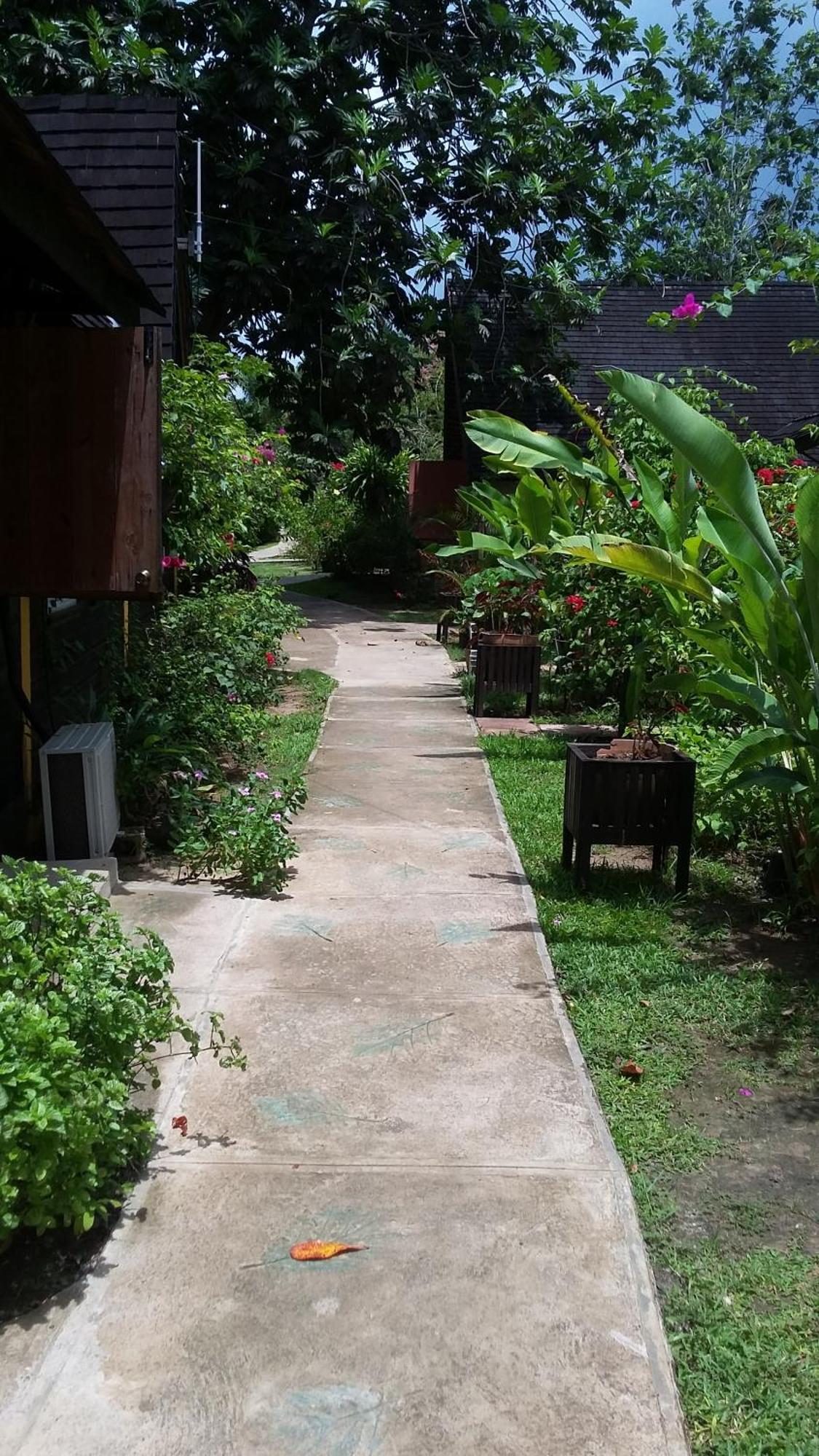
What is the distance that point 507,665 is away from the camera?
11.7 meters

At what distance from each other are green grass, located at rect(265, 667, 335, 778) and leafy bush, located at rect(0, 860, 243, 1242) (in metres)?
3.77

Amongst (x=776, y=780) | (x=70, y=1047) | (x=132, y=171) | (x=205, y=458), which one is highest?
(x=132, y=171)

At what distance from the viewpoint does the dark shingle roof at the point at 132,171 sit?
8.12m

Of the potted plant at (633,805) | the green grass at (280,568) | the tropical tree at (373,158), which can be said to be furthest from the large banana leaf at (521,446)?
the green grass at (280,568)

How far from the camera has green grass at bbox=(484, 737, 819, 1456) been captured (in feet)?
8.82

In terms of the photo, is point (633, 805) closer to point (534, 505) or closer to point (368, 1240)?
point (534, 505)

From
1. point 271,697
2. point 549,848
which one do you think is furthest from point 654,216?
point 549,848

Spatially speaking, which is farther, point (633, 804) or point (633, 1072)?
point (633, 804)

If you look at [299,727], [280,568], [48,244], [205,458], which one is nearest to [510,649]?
[299,727]

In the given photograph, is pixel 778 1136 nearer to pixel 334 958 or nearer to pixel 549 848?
pixel 334 958

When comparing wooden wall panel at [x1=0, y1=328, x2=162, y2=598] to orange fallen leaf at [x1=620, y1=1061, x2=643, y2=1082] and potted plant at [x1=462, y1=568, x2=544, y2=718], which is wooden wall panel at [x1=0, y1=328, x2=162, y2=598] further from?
potted plant at [x1=462, y1=568, x2=544, y2=718]

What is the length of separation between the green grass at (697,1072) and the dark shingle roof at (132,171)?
14.3 ft

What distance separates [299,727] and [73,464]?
17.3 ft

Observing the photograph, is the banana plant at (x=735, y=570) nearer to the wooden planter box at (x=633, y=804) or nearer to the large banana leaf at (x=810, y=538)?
the large banana leaf at (x=810, y=538)
